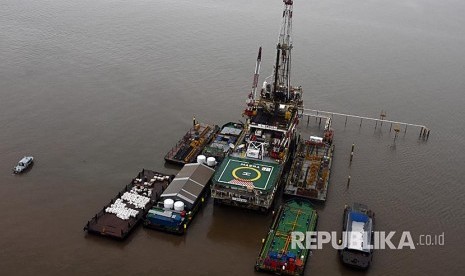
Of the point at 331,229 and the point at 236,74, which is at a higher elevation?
the point at 236,74

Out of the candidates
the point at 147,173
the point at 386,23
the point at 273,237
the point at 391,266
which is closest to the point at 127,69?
the point at 147,173

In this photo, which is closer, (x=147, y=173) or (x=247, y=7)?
(x=147, y=173)

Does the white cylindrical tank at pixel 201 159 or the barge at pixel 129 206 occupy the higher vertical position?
the white cylindrical tank at pixel 201 159

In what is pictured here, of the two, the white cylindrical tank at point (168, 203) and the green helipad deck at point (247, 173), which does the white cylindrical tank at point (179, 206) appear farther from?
the green helipad deck at point (247, 173)

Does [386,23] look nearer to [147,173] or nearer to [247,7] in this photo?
[247,7]

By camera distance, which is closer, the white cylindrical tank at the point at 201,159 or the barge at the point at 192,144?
the white cylindrical tank at the point at 201,159

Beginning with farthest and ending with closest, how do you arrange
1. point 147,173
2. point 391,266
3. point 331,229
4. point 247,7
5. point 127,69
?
1. point 247,7
2. point 127,69
3. point 147,173
4. point 331,229
5. point 391,266

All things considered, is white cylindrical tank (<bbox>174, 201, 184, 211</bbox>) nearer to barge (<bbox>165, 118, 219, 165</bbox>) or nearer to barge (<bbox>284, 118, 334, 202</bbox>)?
barge (<bbox>165, 118, 219, 165</bbox>)

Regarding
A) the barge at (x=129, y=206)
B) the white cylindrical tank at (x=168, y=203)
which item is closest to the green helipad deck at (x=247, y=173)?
the white cylindrical tank at (x=168, y=203)
